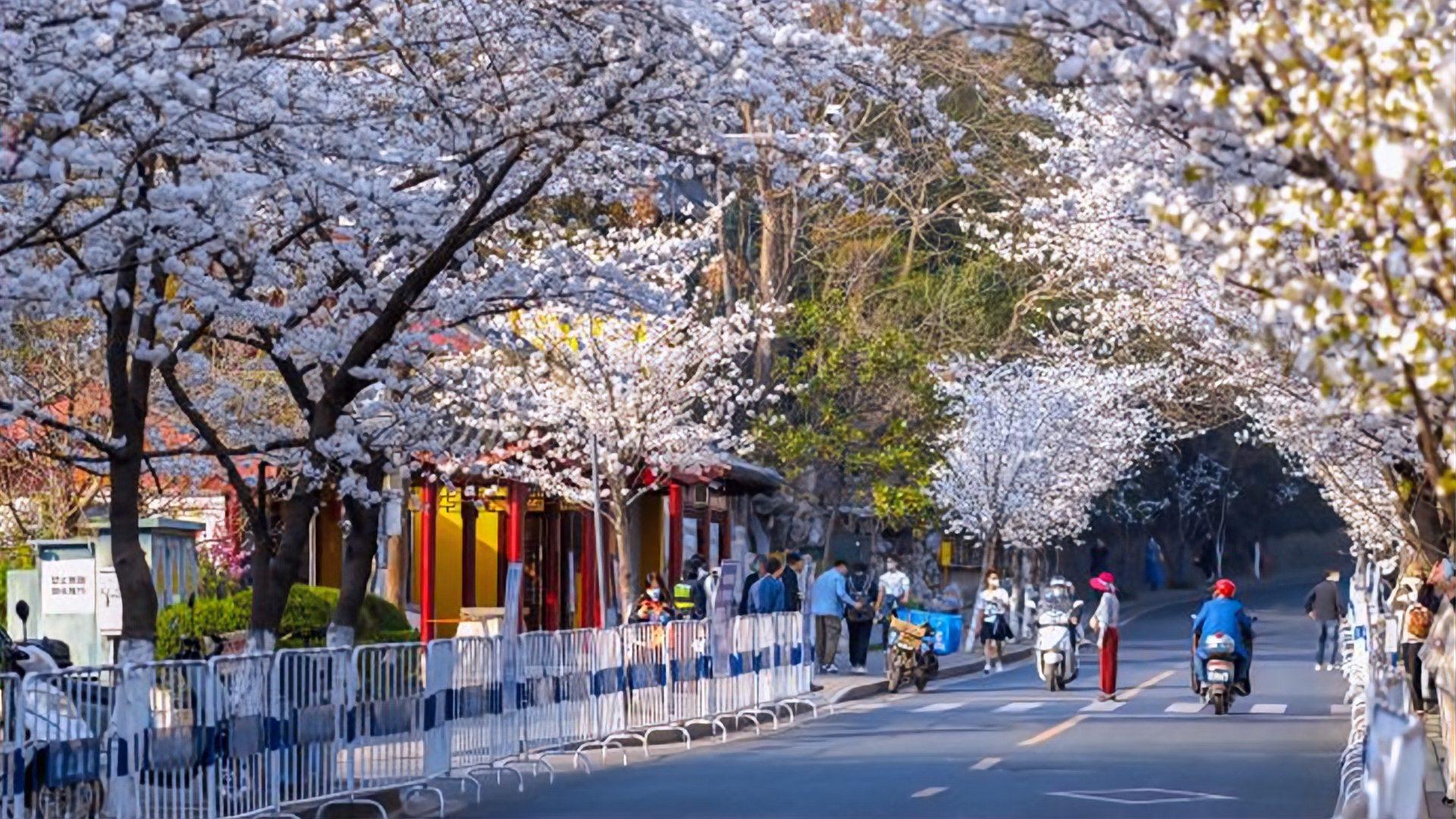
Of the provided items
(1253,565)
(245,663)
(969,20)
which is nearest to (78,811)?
(245,663)

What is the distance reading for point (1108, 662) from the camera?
30.3 m

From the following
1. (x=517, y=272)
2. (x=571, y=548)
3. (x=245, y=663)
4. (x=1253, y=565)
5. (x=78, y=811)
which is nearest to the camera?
(x=78, y=811)

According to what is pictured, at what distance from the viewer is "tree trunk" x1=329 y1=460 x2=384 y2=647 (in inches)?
744

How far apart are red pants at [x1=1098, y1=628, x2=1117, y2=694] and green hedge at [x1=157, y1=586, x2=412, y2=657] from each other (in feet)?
27.0

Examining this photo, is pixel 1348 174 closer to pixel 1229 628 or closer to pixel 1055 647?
pixel 1229 628

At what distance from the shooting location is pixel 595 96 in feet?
50.1

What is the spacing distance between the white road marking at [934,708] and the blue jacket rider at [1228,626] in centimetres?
302

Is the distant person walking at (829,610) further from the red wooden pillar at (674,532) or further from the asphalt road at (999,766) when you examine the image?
the red wooden pillar at (674,532)

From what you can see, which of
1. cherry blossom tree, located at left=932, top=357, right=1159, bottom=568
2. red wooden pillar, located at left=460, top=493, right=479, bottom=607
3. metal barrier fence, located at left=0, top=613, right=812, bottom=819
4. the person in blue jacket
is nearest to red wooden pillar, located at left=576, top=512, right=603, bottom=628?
red wooden pillar, located at left=460, top=493, right=479, bottom=607

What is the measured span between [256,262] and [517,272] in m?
2.18

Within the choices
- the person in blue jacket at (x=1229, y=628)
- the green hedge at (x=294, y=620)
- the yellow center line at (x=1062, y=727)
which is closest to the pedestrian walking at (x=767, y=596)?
the green hedge at (x=294, y=620)

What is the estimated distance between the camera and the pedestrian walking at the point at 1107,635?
30.2 meters

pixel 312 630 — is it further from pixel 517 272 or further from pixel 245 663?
pixel 245 663

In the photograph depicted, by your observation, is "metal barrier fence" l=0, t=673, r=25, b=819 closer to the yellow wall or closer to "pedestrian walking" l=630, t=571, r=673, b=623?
"pedestrian walking" l=630, t=571, r=673, b=623
